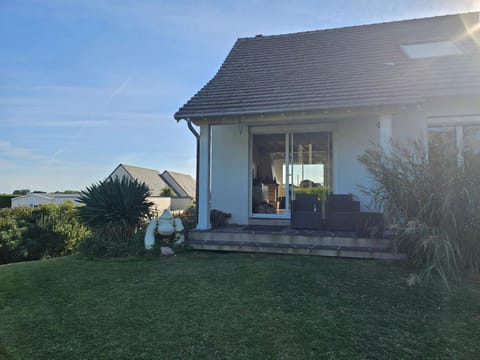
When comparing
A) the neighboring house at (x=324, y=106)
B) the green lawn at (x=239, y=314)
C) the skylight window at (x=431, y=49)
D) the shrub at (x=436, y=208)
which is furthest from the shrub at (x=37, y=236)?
the skylight window at (x=431, y=49)

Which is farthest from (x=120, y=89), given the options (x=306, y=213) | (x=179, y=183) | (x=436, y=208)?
(x=179, y=183)

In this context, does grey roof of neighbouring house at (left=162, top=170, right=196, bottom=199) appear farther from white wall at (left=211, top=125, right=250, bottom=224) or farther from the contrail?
white wall at (left=211, top=125, right=250, bottom=224)

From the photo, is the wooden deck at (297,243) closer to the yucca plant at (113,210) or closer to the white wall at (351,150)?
the yucca plant at (113,210)

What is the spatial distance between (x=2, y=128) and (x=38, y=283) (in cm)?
1555

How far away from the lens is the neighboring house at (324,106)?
7051mm

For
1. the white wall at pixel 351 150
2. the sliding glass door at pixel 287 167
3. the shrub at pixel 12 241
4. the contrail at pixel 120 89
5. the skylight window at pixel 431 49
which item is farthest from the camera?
the contrail at pixel 120 89

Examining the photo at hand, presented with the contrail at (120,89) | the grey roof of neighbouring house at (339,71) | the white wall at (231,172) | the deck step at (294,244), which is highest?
the contrail at (120,89)

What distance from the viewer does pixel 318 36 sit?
34.2 ft

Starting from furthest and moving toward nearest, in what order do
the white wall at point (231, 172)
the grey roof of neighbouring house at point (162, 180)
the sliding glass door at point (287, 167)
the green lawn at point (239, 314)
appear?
the grey roof of neighbouring house at point (162, 180) → the white wall at point (231, 172) → the sliding glass door at point (287, 167) → the green lawn at point (239, 314)

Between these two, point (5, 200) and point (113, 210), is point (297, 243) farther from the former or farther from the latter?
point (5, 200)

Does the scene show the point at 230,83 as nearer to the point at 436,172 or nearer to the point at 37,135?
the point at 436,172

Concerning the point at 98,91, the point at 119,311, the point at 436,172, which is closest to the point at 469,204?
the point at 436,172

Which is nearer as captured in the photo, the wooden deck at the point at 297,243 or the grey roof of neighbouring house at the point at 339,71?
the wooden deck at the point at 297,243

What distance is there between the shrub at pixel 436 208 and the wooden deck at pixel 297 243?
75 centimetres
